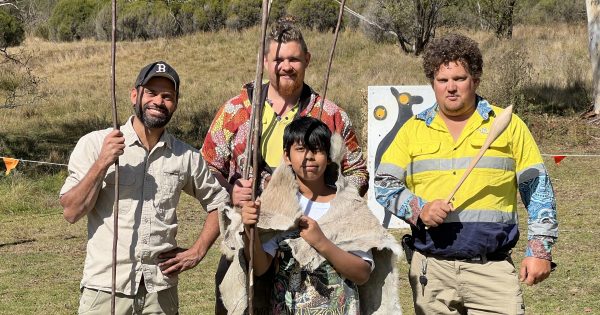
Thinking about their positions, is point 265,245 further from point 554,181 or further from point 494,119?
point 554,181

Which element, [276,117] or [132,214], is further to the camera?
[276,117]

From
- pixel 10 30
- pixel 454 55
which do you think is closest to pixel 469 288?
pixel 454 55

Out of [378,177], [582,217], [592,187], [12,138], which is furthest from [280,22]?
[12,138]

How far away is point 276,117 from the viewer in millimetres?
3680

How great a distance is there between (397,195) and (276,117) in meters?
0.61

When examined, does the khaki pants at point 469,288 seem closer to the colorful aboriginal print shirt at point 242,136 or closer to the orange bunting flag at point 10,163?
the colorful aboriginal print shirt at point 242,136

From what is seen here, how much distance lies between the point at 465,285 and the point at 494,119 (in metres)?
0.66

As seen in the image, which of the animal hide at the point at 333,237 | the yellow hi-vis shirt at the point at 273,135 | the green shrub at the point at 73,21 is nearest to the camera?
the animal hide at the point at 333,237

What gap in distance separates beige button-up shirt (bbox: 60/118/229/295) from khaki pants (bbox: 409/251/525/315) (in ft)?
2.97

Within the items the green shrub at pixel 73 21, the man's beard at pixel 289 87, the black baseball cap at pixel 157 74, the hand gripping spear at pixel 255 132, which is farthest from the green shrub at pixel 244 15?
the hand gripping spear at pixel 255 132

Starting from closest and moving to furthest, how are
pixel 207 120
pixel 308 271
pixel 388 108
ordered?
pixel 308 271, pixel 388 108, pixel 207 120

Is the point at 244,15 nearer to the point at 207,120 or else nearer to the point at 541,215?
the point at 207,120

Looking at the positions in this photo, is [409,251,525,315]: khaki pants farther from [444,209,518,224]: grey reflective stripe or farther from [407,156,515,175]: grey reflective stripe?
[407,156,515,175]: grey reflective stripe

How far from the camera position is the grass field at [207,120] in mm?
7629
